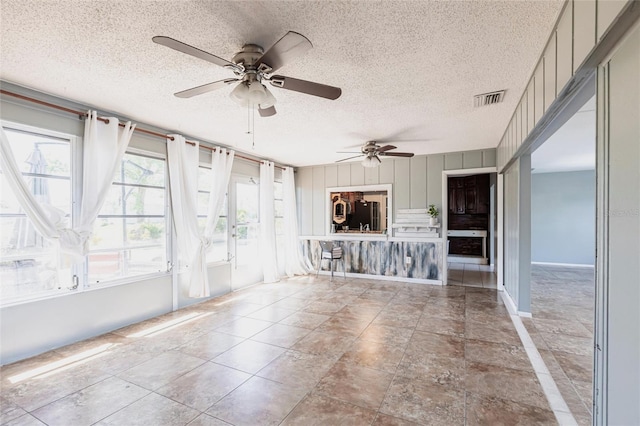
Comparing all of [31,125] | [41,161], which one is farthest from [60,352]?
[31,125]

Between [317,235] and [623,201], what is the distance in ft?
19.7

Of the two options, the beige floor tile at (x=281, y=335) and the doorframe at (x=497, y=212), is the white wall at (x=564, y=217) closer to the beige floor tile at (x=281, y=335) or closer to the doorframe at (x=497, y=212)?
the doorframe at (x=497, y=212)

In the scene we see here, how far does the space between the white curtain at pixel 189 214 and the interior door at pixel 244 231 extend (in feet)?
2.23

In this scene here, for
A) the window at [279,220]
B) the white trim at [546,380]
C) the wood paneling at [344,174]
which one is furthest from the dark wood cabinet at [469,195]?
the white trim at [546,380]

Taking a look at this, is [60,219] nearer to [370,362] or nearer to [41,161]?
[41,161]

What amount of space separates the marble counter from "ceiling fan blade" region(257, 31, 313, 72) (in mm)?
4908

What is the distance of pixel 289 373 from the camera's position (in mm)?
2520

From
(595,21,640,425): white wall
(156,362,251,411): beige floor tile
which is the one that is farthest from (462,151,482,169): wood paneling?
(156,362,251,411): beige floor tile

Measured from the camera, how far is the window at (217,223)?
4.73m

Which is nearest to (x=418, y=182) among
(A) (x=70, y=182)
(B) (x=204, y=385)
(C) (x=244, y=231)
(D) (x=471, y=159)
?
(D) (x=471, y=159)

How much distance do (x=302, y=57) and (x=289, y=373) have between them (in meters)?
2.68

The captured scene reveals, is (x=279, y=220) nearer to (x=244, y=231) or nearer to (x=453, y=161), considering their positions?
(x=244, y=231)

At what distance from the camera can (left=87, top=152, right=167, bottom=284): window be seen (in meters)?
3.45

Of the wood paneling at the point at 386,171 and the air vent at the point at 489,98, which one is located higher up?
the air vent at the point at 489,98
